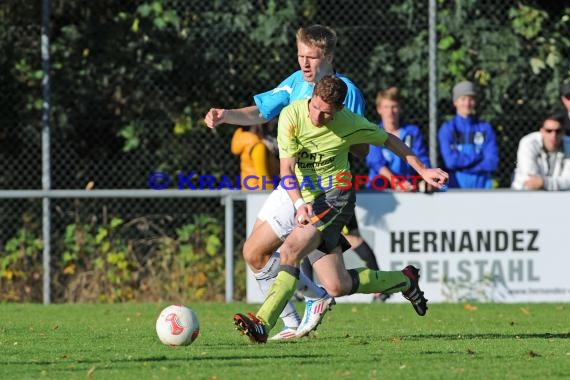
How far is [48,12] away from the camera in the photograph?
13531mm

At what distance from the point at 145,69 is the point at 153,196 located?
5.18 feet

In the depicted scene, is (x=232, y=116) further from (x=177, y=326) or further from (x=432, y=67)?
(x=432, y=67)

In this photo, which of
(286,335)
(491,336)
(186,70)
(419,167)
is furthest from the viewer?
(186,70)

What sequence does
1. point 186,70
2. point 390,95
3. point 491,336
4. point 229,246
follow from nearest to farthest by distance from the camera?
point 491,336 → point 390,95 → point 229,246 → point 186,70

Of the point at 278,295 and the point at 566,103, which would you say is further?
the point at 566,103

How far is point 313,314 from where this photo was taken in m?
8.77

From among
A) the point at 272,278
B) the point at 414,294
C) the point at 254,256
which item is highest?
the point at 254,256

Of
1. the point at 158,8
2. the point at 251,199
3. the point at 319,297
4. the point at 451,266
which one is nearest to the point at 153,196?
the point at 251,199

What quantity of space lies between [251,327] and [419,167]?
158cm

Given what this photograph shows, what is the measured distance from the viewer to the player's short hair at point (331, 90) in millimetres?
8047

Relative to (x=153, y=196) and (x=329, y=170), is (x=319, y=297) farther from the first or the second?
(x=153, y=196)

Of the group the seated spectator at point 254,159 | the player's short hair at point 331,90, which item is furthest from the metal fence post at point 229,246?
the player's short hair at point 331,90

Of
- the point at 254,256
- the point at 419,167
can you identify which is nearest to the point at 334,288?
the point at 254,256

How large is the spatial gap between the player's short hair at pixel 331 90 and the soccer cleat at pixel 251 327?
1419 mm
